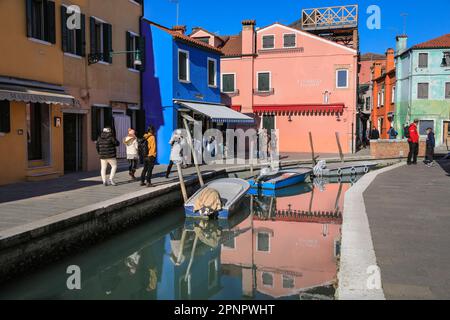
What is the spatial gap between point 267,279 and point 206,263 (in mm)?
1605

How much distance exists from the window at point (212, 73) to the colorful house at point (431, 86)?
18.5 metres

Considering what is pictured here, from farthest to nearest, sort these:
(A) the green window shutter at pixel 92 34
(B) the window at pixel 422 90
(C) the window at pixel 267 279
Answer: (B) the window at pixel 422 90
(A) the green window shutter at pixel 92 34
(C) the window at pixel 267 279

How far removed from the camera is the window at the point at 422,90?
3525 cm

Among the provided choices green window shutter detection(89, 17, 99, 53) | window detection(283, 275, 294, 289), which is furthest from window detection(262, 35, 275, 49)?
window detection(283, 275, 294, 289)

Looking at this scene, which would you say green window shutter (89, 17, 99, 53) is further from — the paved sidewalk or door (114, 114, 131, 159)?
the paved sidewalk

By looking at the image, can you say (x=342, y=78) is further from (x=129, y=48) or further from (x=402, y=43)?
(x=129, y=48)

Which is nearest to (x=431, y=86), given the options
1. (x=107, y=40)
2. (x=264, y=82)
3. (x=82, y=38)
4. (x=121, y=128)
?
(x=264, y=82)

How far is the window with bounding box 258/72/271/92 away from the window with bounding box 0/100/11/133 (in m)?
20.5

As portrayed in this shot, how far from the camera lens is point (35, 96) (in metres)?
12.2

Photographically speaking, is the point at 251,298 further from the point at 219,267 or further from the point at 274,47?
the point at 274,47

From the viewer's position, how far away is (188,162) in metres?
20.3

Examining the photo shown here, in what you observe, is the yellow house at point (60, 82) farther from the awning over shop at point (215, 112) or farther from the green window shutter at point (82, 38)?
the awning over shop at point (215, 112)

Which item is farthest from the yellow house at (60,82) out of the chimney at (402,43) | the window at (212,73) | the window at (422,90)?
the chimney at (402,43)

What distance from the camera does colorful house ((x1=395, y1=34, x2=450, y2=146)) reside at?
34750 mm
